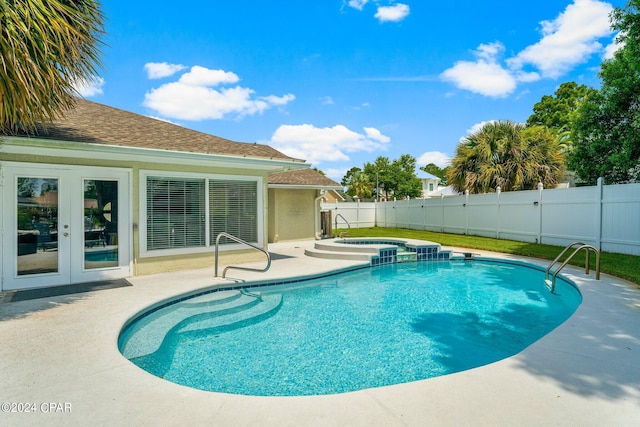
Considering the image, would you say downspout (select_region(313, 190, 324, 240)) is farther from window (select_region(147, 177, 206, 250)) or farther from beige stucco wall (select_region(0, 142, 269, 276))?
window (select_region(147, 177, 206, 250))

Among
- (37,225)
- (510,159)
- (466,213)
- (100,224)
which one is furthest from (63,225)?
(510,159)

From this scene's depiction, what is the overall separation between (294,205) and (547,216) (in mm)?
10716

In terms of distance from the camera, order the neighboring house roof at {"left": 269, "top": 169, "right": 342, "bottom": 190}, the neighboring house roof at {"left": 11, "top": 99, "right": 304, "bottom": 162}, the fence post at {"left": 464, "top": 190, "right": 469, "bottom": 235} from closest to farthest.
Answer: the neighboring house roof at {"left": 11, "top": 99, "right": 304, "bottom": 162} → the neighboring house roof at {"left": 269, "top": 169, "right": 342, "bottom": 190} → the fence post at {"left": 464, "top": 190, "right": 469, "bottom": 235}

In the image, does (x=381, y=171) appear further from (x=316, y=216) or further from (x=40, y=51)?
(x=40, y=51)

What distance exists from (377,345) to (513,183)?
16.8 m

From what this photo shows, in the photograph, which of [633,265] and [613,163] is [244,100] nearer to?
[613,163]


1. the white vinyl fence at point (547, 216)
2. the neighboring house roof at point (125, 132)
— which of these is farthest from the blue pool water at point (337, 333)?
the white vinyl fence at point (547, 216)

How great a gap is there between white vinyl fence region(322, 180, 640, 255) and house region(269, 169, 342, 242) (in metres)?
6.48

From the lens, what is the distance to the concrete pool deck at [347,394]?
2.71 m

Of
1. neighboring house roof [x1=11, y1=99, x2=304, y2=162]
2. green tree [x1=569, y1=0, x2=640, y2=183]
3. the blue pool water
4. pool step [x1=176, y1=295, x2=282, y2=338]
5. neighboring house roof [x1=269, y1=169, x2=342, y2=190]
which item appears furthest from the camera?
neighboring house roof [x1=269, y1=169, x2=342, y2=190]

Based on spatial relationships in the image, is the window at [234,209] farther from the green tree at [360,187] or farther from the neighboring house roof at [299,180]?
the green tree at [360,187]

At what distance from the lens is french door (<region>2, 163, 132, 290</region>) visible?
7133 mm

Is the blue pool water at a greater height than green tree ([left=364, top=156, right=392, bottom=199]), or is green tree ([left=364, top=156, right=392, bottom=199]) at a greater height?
green tree ([left=364, top=156, right=392, bottom=199])

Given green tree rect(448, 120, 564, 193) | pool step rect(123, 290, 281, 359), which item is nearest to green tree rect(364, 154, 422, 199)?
green tree rect(448, 120, 564, 193)
